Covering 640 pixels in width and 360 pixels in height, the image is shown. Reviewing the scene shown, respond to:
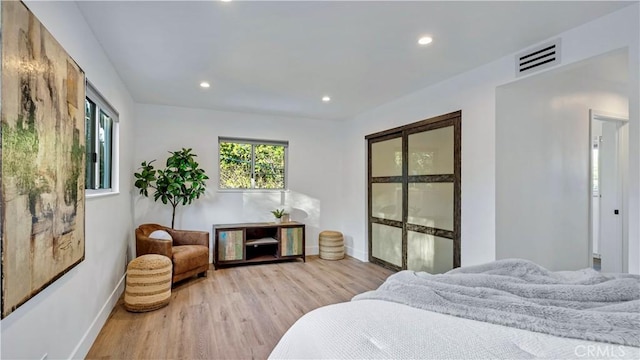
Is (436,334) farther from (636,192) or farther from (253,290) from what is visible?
(253,290)

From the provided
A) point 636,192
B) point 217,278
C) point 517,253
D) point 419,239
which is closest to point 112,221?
point 217,278

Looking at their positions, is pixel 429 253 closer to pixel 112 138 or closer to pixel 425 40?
pixel 425 40

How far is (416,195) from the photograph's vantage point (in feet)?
14.1

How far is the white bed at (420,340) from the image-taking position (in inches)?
39.6

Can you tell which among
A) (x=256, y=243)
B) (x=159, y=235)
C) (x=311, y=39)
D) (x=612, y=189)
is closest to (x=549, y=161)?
(x=612, y=189)

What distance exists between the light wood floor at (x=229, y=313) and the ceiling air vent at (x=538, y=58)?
9.31ft

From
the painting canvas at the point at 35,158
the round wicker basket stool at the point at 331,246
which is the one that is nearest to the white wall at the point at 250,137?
the round wicker basket stool at the point at 331,246

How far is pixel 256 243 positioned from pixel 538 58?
425cm

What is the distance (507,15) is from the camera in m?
2.29

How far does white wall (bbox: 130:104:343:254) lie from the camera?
484cm

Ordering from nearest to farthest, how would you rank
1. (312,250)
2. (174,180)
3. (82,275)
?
(82,275)
(174,180)
(312,250)

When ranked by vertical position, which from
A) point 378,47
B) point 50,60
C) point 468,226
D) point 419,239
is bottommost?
point 419,239

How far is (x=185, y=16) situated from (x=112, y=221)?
85.4 inches

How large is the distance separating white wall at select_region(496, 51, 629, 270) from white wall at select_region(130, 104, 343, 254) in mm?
3255
